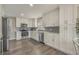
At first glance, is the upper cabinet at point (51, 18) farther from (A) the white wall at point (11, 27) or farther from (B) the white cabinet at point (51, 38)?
(A) the white wall at point (11, 27)

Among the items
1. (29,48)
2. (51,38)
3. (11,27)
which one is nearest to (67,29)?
(51,38)

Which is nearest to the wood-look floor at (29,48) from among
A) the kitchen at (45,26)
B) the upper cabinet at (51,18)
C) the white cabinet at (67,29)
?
the kitchen at (45,26)

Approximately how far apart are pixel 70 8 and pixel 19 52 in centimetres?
108

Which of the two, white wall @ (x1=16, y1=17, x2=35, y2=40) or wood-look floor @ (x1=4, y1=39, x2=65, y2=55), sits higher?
white wall @ (x1=16, y1=17, x2=35, y2=40)

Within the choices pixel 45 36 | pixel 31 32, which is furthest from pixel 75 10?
pixel 31 32

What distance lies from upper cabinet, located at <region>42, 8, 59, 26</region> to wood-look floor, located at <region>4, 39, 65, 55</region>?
0.40 m

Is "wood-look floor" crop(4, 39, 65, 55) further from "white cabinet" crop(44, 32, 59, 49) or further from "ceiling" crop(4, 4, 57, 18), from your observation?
"ceiling" crop(4, 4, 57, 18)

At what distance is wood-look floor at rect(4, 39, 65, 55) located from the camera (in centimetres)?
151

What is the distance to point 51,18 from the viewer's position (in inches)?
68.5

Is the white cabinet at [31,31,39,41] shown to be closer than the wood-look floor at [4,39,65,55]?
No

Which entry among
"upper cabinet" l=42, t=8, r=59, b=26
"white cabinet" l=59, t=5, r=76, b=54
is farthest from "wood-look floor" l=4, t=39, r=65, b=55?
"upper cabinet" l=42, t=8, r=59, b=26

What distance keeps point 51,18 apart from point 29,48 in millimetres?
663

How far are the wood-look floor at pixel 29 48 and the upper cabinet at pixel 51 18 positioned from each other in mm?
401

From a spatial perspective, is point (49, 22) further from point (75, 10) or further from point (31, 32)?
point (75, 10)
